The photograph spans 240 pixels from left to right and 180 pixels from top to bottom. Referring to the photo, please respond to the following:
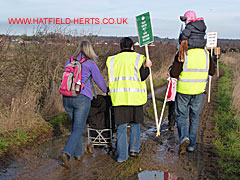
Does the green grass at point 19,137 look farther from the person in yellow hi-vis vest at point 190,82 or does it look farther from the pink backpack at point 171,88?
the person in yellow hi-vis vest at point 190,82

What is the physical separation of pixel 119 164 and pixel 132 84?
1479 millimetres

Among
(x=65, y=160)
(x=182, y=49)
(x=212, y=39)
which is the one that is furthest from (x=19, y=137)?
(x=212, y=39)

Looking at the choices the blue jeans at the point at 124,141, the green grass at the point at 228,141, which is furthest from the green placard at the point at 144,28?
the green grass at the point at 228,141

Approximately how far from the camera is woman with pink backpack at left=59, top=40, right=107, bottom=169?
507 cm

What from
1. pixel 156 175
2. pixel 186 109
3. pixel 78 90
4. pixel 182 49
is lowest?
pixel 156 175

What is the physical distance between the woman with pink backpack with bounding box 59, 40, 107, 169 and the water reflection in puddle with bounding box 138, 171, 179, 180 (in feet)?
4.15

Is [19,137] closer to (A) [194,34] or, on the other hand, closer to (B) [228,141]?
(A) [194,34]

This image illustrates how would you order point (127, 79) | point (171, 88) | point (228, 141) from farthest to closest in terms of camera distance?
point (171, 88)
point (228, 141)
point (127, 79)

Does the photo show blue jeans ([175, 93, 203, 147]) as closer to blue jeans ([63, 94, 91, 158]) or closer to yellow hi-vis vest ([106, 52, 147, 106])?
yellow hi-vis vest ([106, 52, 147, 106])

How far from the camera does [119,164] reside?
5.45 m

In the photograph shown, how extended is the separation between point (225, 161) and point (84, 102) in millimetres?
2860

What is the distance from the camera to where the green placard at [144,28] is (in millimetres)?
6652

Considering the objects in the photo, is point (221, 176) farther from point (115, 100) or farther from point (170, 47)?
point (170, 47)

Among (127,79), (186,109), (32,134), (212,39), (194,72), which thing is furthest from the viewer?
(212,39)
